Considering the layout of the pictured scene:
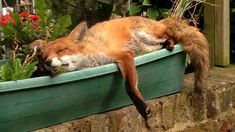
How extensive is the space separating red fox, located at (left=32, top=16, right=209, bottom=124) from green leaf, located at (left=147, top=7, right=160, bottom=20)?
47cm

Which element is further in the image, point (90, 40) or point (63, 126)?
point (90, 40)

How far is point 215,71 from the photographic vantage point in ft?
15.8

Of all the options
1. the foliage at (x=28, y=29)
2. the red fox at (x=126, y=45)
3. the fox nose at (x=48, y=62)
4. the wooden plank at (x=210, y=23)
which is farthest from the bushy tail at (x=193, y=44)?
the fox nose at (x=48, y=62)

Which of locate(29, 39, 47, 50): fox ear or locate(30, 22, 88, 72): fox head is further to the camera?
locate(29, 39, 47, 50): fox ear

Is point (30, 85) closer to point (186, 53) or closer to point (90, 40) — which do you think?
point (90, 40)

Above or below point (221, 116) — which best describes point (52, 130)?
above

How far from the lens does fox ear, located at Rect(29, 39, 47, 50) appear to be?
10.5 ft

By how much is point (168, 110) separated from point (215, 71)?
1.05m

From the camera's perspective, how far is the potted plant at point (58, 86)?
116 inches

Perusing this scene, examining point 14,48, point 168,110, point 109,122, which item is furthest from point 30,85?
point 168,110

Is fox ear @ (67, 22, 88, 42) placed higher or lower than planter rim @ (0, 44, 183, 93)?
higher

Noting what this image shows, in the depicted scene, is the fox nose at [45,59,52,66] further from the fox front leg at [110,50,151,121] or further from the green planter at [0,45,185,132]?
the fox front leg at [110,50,151,121]

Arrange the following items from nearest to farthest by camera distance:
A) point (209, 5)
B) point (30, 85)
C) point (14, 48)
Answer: point (30, 85)
point (14, 48)
point (209, 5)

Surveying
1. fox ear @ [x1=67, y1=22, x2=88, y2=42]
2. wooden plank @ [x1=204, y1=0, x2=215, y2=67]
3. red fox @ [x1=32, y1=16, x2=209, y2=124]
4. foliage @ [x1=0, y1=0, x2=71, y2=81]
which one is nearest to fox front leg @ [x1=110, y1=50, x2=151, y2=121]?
red fox @ [x1=32, y1=16, x2=209, y2=124]
